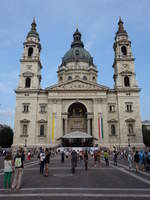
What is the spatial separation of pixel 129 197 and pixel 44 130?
4022cm

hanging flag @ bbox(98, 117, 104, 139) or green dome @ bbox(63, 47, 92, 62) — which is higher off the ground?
green dome @ bbox(63, 47, 92, 62)

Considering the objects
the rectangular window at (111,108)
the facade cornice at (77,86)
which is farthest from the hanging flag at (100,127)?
the facade cornice at (77,86)

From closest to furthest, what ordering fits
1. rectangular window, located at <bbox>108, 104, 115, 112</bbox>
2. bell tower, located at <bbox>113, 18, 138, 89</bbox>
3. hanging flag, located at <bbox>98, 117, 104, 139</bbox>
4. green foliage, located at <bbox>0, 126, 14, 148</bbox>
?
hanging flag, located at <bbox>98, 117, 104, 139</bbox> < rectangular window, located at <bbox>108, 104, 115, 112</bbox> < bell tower, located at <bbox>113, 18, 138, 89</bbox> < green foliage, located at <bbox>0, 126, 14, 148</bbox>

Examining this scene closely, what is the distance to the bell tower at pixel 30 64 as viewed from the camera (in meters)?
48.5

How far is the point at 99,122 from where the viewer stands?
44.9 metres

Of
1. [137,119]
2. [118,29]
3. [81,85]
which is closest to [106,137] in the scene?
[137,119]

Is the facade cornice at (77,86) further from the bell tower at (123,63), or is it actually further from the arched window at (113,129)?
the arched window at (113,129)

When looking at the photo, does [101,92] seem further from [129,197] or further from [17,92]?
[129,197]

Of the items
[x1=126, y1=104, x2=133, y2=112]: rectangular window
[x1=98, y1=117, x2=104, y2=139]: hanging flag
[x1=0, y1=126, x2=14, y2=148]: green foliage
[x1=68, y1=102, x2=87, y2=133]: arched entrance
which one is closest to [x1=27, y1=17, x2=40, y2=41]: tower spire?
[x1=68, y1=102, x2=87, y2=133]: arched entrance

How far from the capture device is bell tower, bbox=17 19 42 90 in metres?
48.5

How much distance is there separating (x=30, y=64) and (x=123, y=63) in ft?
81.8

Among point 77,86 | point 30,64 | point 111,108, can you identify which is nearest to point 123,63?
point 111,108

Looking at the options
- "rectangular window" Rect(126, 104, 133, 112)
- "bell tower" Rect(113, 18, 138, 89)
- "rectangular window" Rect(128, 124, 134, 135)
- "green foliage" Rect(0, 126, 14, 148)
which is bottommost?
"green foliage" Rect(0, 126, 14, 148)

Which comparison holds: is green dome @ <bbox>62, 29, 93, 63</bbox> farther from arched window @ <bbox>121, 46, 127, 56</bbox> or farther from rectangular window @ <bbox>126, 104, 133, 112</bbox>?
rectangular window @ <bbox>126, 104, 133, 112</bbox>
